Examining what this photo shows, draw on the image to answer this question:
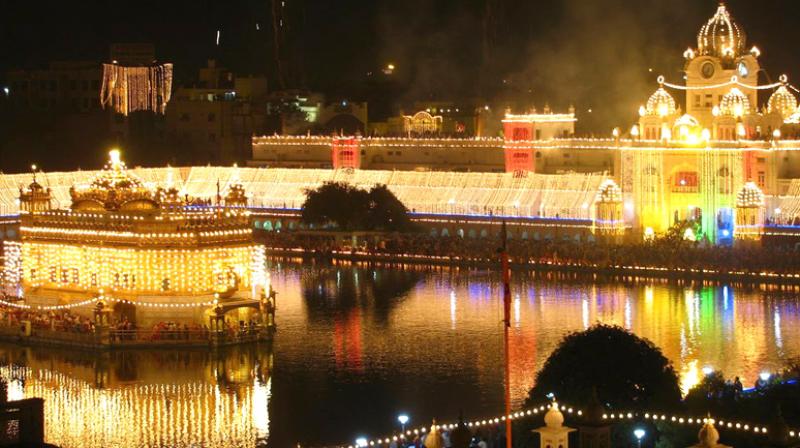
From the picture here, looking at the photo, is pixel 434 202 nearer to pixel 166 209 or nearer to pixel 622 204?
pixel 622 204

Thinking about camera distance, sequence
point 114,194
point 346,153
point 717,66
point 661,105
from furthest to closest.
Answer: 1. point 346,153
2. point 717,66
3. point 661,105
4. point 114,194

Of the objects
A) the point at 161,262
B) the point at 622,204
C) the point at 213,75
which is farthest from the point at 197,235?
the point at 213,75

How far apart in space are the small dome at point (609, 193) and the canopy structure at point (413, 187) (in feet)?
2.60

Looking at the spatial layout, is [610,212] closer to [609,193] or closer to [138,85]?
[609,193]

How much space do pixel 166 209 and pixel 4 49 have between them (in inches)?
2271

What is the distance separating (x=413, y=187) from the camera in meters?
71.1

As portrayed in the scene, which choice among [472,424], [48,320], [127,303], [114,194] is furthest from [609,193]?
[472,424]

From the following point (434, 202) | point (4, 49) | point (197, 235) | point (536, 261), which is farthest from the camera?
point (4, 49)

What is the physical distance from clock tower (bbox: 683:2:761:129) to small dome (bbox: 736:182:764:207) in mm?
4666

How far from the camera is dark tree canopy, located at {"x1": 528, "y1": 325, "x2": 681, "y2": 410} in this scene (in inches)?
→ 1126

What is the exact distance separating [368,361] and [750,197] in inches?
985

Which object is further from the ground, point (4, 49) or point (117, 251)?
point (4, 49)

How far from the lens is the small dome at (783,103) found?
6425 cm

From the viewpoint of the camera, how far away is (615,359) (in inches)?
1141
